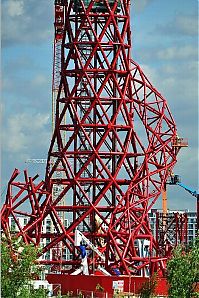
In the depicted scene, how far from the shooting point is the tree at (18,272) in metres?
57.8

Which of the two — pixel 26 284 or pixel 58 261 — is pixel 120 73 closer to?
pixel 58 261

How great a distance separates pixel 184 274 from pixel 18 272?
8270mm

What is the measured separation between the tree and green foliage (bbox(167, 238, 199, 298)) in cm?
651

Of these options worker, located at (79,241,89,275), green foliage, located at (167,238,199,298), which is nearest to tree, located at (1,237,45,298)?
green foliage, located at (167,238,199,298)

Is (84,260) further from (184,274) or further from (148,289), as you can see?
(184,274)

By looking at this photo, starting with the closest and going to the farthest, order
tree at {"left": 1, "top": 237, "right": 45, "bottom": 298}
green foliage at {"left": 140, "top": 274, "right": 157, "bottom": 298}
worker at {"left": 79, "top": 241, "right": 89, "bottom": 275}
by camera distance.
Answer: tree at {"left": 1, "top": 237, "right": 45, "bottom": 298}
green foliage at {"left": 140, "top": 274, "right": 157, "bottom": 298}
worker at {"left": 79, "top": 241, "right": 89, "bottom": 275}

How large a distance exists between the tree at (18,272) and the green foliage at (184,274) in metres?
6.51

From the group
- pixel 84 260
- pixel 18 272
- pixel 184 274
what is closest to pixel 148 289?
pixel 184 274

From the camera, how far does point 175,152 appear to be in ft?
318

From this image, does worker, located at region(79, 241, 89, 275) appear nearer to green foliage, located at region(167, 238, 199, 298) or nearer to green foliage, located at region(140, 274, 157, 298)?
green foliage, located at region(140, 274, 157, 298)

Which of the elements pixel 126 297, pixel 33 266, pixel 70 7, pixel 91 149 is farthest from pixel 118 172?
pixel 33 266

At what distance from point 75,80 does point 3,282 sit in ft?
115

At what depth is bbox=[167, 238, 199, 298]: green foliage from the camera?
6178 cm

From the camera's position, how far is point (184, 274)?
62562 millimetres
